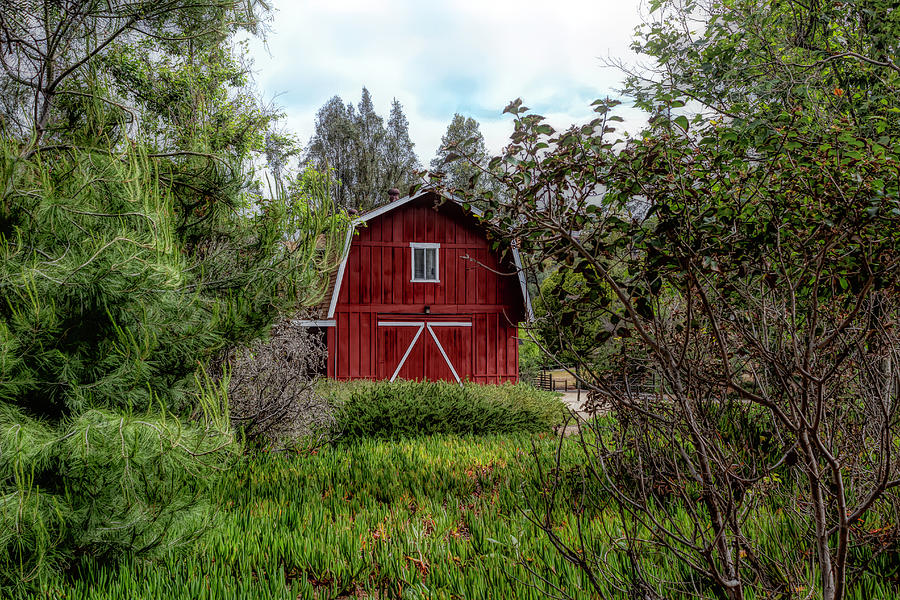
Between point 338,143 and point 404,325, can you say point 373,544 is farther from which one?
point 338,143

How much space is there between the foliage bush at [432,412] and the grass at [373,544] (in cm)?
220

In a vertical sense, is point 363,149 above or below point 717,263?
above

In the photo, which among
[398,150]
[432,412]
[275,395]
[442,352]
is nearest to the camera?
[275,395]

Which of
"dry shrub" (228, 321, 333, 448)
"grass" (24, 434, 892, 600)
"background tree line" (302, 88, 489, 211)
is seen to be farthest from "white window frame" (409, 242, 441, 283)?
"background tree line" (302, 88, 489, 211)

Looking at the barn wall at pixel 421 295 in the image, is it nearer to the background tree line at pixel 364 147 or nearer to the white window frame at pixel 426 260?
the white window frame at pixel 426 260

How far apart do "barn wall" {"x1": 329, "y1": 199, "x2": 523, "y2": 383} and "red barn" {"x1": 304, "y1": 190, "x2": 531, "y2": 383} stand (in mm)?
27

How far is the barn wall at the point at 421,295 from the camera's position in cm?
1499

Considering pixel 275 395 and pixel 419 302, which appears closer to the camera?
pixel 275 395

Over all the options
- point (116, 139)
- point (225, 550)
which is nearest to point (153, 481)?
point (225, 550)

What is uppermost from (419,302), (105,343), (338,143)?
(338,143)

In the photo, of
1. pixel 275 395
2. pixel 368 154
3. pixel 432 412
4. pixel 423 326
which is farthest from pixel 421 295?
pixel 368 154

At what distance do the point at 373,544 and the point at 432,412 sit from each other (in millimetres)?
4915

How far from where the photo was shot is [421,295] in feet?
50.7

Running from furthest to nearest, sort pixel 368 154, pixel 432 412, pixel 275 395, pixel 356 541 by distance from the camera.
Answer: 1. pixel 368 154
2. pixel 432 412
3. pixel 275 395
4. pixel 356 541
